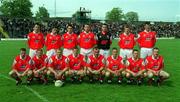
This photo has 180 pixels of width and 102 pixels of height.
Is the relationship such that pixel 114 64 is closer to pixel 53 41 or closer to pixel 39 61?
pixel 39 61

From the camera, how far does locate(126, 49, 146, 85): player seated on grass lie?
11.3 meters

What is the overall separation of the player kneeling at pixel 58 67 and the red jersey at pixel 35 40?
63.6 inches

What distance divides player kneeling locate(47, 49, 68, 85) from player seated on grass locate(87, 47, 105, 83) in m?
0.71

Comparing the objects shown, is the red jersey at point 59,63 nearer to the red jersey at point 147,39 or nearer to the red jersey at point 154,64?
the red jersey at point 154,64

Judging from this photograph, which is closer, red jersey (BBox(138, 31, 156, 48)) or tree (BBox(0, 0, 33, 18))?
red jersey (BBox(138, 31, 156, 48))

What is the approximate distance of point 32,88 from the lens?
417 inches

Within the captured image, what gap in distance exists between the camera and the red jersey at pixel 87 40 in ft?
42.0

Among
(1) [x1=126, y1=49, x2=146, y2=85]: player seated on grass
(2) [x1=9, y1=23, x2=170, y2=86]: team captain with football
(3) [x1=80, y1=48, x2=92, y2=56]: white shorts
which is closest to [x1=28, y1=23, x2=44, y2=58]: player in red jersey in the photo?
(2) [x1=9, y1=23, x2=170, y2=86]: team captain with football

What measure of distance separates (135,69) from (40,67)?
277 cm

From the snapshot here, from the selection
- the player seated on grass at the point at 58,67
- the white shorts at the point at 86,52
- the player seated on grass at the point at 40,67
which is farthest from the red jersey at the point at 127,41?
the player seated on grass at the point at 40,67

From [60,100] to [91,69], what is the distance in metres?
2.70

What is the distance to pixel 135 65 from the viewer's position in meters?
11.4

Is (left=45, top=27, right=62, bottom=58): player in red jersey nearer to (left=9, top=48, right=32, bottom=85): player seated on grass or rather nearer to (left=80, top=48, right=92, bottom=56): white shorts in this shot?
(left=80, top=48, right=92, bottom=56): white shorts

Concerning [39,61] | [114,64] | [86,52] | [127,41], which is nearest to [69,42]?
[86,52]
